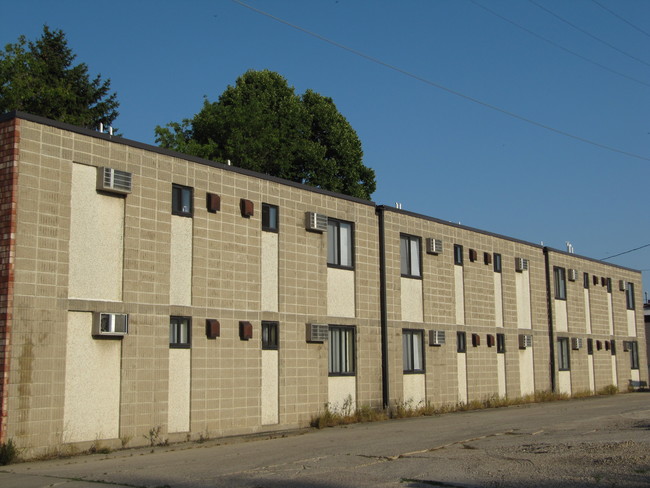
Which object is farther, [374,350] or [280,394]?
[374,350]

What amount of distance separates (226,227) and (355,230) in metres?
5.21

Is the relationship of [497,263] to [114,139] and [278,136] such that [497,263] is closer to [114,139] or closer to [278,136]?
[114,139]

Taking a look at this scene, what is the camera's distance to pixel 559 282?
34.9 meters

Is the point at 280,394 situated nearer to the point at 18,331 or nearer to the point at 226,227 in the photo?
the point at 226,227

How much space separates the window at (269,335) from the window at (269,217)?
2336 mm

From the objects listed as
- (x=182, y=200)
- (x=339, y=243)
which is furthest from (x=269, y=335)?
(x=182, y=200)

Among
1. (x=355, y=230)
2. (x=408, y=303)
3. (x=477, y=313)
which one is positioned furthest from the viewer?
(x=477, y=313)

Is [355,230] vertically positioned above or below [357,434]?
above

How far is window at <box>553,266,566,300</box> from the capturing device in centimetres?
3457

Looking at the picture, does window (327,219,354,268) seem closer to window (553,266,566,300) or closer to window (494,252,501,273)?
window (494,252,501,273)

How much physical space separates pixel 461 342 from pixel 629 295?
17340mm

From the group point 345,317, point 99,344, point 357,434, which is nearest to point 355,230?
point 345,317

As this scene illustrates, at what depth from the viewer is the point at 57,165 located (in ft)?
53.4

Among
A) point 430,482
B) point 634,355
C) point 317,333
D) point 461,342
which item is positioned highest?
point 317,333
